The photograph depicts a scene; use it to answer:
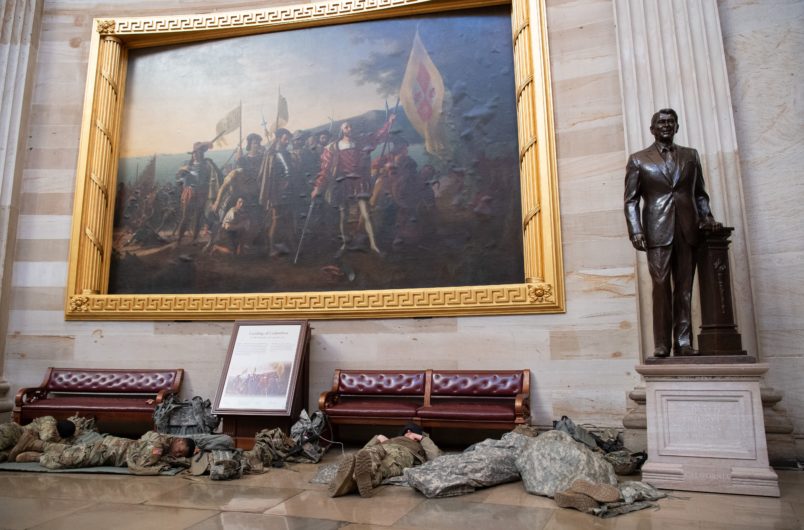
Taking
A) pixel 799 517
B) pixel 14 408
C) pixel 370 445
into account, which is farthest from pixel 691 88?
pixel 14 408

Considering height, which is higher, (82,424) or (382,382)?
(382,382)

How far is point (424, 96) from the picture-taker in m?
7.37

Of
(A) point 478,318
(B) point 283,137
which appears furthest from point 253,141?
(A) point 478,318

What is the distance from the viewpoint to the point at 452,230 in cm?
693

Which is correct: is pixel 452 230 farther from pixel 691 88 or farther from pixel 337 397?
pixel 691 88

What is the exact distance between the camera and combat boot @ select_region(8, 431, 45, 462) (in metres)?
5.42

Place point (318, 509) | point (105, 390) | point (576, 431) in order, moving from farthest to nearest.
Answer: point (105, 390), point (576, 431), point (318, 509)

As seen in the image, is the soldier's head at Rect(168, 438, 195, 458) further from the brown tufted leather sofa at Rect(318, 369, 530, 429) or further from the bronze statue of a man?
the bronze statue of a man

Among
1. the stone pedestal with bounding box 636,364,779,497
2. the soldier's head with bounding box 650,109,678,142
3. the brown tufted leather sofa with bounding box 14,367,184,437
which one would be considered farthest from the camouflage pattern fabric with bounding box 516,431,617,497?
the brown tufted leather sofa with bounding box 14,367,184,437

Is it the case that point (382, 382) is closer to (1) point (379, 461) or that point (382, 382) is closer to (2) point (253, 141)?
(1) point (379, 461)

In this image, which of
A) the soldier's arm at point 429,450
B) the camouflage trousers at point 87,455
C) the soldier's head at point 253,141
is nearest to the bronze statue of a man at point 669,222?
the soldier's arm at point 429,450

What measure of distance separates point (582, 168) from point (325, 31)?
13.4ft

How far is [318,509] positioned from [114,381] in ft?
14.7

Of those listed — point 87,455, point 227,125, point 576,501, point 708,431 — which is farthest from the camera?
point 227,125
